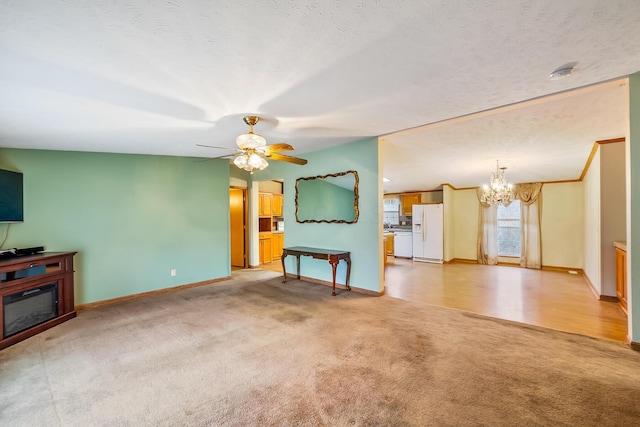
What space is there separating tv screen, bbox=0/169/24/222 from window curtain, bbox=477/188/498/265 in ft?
30.3

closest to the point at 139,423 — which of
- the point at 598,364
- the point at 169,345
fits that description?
Answer: the point at 169,345

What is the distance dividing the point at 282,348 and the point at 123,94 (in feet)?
8.91

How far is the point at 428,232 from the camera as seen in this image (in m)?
7.73

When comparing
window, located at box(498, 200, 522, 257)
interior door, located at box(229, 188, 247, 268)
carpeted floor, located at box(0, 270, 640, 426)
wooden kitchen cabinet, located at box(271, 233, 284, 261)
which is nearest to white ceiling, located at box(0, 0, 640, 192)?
carpeted floor, located at box(0, 270, 640, 426)

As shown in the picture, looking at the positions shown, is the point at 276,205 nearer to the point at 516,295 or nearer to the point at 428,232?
the point at 428,232

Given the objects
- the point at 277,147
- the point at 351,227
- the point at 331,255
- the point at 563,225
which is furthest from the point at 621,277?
the point at 277,147

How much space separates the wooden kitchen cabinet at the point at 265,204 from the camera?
7.28m

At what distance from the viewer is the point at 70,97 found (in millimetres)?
2379

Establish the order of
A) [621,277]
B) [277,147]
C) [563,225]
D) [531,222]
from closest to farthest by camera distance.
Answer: [277,147]
[621,277]
[563,225]
[531,222]

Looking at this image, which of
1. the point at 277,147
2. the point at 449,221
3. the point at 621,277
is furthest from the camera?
the point at 449,221

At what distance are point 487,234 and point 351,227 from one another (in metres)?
4.95

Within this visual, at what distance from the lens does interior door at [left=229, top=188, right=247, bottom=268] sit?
6.88 meters

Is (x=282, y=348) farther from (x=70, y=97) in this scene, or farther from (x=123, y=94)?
(x=70, y=97)

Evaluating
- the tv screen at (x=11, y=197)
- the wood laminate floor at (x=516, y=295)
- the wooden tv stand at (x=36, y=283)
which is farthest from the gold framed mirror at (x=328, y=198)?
the tv screen at (x=11, y=197)
